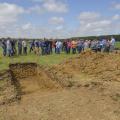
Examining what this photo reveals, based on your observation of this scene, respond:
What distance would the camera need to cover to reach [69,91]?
2005 centimetres

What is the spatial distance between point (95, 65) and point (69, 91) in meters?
A: 10.0

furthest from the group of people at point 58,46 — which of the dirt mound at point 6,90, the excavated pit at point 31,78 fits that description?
the dirt mound at point 6,90

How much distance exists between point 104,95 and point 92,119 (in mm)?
3961

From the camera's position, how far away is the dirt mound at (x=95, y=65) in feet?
87.6

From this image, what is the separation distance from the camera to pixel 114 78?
2480cm

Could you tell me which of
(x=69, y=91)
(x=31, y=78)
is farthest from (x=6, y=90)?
(x=31, y=78)

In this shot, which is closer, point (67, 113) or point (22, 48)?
point (67, 113)

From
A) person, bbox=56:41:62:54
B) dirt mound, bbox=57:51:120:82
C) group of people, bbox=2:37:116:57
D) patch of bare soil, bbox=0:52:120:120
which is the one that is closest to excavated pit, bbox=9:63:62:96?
patch of bare soil, bbox=0:52:120:120

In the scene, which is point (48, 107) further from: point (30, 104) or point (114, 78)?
point (114, 78)

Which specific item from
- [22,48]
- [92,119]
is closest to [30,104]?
[92,119]

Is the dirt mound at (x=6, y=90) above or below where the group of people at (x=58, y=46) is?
below

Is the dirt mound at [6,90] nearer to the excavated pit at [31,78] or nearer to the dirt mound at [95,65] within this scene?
the excavated pit at [31,78]

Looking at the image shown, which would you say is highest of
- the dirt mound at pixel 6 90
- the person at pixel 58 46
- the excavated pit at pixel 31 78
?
the person at pixel 58 46

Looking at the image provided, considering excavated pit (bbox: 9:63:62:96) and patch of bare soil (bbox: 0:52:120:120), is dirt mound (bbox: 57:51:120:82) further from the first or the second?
excavated pit (bbox: 9:63:62:96)
